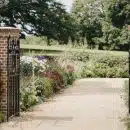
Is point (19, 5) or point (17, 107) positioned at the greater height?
point (19, 5)

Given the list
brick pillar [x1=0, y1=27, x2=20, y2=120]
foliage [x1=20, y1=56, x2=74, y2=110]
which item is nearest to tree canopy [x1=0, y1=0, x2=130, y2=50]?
foliage [x1=20, y1=56, x2=74, y2=110]

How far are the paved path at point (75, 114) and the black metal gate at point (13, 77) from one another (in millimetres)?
339

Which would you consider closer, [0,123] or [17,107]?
[0,123]

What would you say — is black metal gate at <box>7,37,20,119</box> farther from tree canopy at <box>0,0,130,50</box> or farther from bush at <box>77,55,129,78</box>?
tree canopy at <box>0,0,130,50</box>

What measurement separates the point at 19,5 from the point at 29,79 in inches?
1174

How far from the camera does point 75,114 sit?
14.9 meters

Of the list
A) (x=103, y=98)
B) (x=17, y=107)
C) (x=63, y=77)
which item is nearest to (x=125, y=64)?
(x=63, y=77)

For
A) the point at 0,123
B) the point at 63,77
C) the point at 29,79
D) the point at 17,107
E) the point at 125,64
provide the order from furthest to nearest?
the point at 125,64
the point at 63,77
the point at 29,79
the point at 17,107
the point at 0,123

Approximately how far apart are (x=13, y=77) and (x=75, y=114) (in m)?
2.17

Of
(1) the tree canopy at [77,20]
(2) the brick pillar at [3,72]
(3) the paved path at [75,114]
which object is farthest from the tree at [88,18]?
(2) the brick pillar at [3,72]

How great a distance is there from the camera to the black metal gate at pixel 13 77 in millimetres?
13602

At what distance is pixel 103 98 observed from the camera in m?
20.0

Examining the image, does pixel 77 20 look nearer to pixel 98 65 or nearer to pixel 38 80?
pixel 98 65

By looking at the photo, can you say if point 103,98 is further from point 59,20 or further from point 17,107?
point 59,20
